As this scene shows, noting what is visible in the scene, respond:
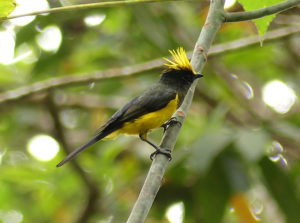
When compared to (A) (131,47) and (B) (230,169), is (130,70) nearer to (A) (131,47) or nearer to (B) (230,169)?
(B) (230,169)

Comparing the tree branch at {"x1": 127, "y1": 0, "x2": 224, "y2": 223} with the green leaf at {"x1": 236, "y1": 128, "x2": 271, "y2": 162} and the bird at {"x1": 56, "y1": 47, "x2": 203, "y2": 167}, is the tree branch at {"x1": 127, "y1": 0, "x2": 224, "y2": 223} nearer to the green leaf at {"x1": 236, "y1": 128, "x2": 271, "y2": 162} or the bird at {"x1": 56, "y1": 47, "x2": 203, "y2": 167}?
the green leaf at {"x1": 236, "y1": 128, "x2": 271, "y2": 162}

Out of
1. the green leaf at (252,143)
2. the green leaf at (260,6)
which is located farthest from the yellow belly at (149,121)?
the green leaf at (260,6)

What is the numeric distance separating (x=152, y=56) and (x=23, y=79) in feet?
4.61

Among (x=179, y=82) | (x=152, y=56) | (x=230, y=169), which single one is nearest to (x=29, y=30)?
(x=179, y=82)

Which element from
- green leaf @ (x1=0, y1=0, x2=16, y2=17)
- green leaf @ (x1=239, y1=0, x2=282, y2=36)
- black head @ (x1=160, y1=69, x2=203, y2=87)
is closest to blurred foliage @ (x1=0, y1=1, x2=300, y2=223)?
black head @ (x1=160, y1=69, x2=203, y2=87)

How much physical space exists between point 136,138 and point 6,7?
3.45 m

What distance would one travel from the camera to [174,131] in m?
2.45

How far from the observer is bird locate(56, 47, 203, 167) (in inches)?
143

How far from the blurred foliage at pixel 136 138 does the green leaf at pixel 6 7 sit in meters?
1.59

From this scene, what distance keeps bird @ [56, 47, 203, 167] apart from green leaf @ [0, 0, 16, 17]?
159cm

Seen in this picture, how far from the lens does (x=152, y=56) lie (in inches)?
229

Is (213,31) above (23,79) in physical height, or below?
below

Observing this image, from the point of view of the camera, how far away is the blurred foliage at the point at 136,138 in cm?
363

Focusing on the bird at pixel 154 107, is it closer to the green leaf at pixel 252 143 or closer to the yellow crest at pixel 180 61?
the yellow crest at pixel 180 61
